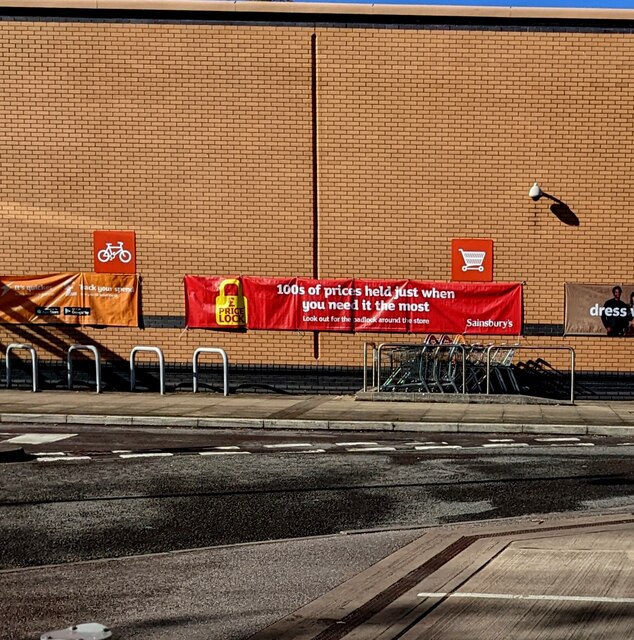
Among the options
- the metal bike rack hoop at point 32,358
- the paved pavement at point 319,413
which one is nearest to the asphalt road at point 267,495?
the paved pavement at point 319,413

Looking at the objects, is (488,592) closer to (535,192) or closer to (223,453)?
(223,453)

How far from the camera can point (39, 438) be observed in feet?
43.8

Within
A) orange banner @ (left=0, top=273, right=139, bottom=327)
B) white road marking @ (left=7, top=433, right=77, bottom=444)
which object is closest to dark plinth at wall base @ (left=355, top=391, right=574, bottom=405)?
orange banner @ (left=0, top=273, right=139, bottom=327)

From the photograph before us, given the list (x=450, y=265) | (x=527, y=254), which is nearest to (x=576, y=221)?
(x=527, y=254)

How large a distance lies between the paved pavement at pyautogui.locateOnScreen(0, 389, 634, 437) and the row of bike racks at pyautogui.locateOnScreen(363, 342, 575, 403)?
1.75 feet

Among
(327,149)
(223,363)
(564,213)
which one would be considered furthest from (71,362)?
(564,213)

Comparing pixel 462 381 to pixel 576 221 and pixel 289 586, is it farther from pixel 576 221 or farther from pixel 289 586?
pixel 289 586

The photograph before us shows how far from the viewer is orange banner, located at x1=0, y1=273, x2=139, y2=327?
20.0 metres

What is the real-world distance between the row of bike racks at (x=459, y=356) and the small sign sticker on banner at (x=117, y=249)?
16.4 ft

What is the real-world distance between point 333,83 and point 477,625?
15.4 m

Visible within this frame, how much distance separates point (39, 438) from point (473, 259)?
31.4 ft

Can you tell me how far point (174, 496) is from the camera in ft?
31.0

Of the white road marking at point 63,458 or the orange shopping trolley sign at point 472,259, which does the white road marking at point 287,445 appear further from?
the orange shopping trolley sign at point 472,259

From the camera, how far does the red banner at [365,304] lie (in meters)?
19.6
